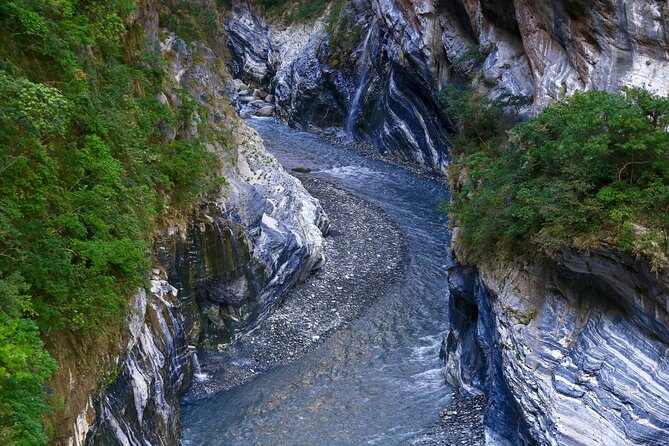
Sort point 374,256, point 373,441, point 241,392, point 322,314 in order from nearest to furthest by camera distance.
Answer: point 373,441
point 241,392
point 322,314
point 374,256

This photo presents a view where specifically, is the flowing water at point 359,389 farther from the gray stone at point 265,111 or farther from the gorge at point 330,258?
the gray stone at point 265,111

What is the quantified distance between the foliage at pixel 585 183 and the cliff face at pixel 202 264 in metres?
7.70

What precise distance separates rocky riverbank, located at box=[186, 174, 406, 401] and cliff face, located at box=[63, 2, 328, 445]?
1.87 feet

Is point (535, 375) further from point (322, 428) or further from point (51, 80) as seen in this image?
point (51, 80)

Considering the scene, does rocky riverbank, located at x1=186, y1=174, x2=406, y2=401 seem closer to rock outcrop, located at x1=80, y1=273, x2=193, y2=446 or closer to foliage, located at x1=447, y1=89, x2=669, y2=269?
rock outcrop, located at x1=80, y1=273, x2=193, y2=446

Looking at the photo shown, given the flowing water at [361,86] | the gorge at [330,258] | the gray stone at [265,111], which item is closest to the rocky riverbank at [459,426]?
the gorge at [330,258]

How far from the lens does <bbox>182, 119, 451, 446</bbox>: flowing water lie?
46.0ft

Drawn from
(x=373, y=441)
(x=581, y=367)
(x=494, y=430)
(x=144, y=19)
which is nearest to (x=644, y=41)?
(x=581, y=367)

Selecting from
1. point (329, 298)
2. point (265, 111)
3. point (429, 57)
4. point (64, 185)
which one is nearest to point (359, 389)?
point (329, 298)

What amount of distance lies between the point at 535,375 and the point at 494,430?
8.41 feet

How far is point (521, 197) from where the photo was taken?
1187cm

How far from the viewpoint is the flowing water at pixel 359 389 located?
46.0ft

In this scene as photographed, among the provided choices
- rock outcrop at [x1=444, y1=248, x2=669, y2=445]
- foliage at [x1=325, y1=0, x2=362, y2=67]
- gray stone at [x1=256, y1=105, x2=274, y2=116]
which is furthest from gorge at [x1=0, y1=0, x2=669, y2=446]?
gray stone at [x1=256, y1=105, x2=274, y2=116]

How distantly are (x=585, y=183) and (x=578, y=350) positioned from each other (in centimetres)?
330
